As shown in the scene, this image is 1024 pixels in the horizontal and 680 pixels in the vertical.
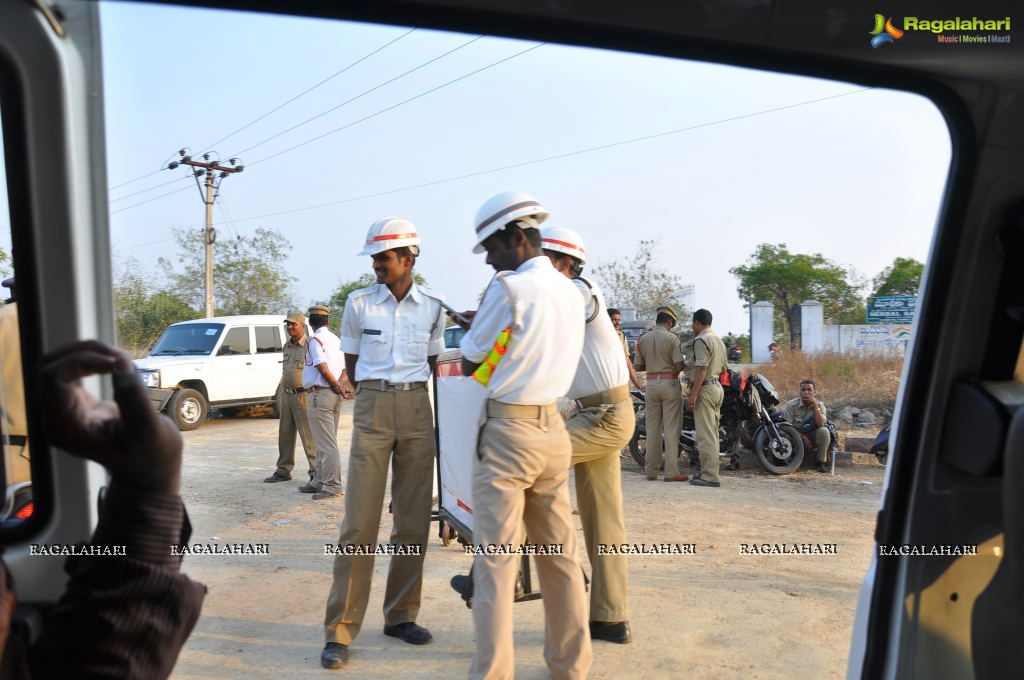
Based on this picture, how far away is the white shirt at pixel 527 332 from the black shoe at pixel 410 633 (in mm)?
1568

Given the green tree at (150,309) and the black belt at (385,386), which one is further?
the green tree at (150,309)

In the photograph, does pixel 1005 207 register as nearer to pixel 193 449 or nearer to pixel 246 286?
Answer: pixel 193 449

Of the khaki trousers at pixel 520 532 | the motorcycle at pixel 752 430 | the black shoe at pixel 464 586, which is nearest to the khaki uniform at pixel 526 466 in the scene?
the khaki trousers at pixel 520 532

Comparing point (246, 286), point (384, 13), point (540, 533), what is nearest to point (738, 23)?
point (384, 13)

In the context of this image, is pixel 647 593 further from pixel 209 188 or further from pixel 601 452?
pixel 209 188

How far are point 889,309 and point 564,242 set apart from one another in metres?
16.0

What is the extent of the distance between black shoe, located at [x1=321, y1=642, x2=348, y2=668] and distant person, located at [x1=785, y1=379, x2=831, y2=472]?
646cm

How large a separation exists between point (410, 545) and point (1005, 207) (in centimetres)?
303

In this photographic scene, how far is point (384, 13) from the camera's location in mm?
1250

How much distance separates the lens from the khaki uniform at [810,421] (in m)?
8.79

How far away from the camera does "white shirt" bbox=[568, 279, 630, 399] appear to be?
4070mm

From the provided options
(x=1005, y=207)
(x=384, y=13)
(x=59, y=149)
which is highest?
(x=384, y=13)

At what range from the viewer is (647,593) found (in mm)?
4742

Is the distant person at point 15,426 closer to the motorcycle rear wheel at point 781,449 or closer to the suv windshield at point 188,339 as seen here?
the motorcycle rear wheel at point 781,449
